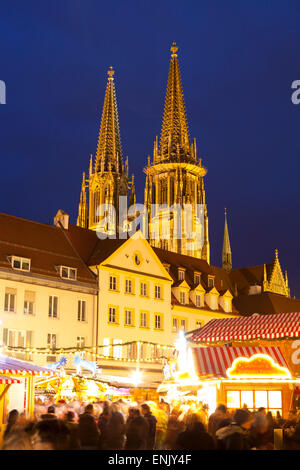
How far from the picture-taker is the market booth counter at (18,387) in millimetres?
19794

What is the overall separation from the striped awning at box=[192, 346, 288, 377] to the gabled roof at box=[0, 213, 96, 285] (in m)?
23.3

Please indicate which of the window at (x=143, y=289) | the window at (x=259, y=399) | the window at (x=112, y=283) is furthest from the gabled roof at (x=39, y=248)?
the window at (x=259, y=399)

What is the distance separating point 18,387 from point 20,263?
2239 centimetres

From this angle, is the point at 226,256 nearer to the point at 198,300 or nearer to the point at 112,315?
the point at 198,300

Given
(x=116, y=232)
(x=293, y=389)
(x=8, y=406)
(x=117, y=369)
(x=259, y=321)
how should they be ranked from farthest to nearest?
(x=116, y=232) → (x=117, y=369) → (x=259, y=321) → (x=8, y=406) → (x=293, y=389)

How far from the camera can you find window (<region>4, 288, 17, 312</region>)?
4141 cm

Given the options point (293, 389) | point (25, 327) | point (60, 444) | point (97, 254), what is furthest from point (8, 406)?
point (97, 254)

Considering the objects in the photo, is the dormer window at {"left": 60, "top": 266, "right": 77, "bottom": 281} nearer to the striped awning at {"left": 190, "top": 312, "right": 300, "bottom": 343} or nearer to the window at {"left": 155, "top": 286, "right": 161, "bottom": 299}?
the window at {"left": 155, "top": 286, "right": 161, "bottom": 299}

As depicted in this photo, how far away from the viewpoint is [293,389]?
19.4 m

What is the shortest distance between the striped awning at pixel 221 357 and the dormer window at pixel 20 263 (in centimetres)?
2361
